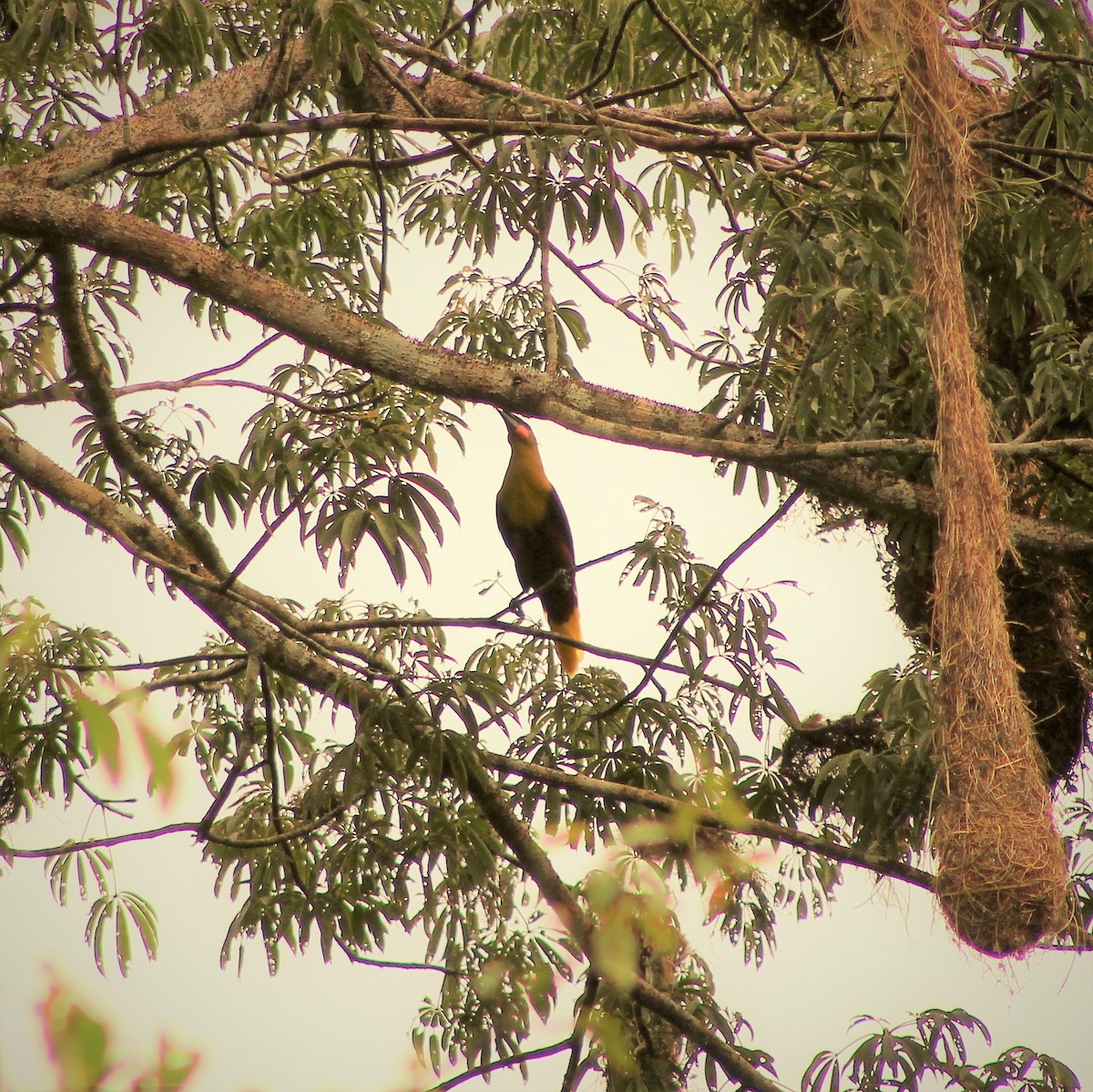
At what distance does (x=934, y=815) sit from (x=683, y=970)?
1.19 metres

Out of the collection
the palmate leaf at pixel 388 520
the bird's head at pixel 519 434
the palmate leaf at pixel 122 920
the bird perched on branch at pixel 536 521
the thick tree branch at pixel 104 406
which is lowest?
the palmate leaf at pixel 122 920

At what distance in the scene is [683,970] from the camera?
2.56 meters

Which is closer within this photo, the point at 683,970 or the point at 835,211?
the point at 835,211

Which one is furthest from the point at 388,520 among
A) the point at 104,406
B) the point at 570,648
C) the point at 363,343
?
the point at 570,648

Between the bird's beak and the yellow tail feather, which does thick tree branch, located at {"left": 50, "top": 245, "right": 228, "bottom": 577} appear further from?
the bird's beak

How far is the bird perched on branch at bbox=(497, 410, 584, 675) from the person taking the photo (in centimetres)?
275

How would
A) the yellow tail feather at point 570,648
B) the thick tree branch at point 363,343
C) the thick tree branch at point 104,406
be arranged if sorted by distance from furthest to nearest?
the yellow tail feather at point 570,648, the thick tree branch at point 104,406, the thick tree branch at point 363,343

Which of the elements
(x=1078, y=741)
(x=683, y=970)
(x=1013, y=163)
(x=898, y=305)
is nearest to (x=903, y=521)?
(x=898, y=305)

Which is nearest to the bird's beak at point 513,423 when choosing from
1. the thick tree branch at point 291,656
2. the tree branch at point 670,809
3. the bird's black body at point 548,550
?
the bird's black body at point 548,550

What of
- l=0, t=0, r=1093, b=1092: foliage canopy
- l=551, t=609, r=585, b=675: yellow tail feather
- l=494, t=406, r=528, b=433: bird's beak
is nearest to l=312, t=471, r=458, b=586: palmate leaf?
l=0, t=0, r=1093, b=1092: foliage canopy

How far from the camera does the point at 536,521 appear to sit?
9.18ft

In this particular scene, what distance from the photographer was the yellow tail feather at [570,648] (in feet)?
8.10

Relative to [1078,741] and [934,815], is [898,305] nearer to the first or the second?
[934,815]

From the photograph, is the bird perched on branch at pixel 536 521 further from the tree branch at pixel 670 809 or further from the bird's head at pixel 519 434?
the tree branch at pixel 670 809
